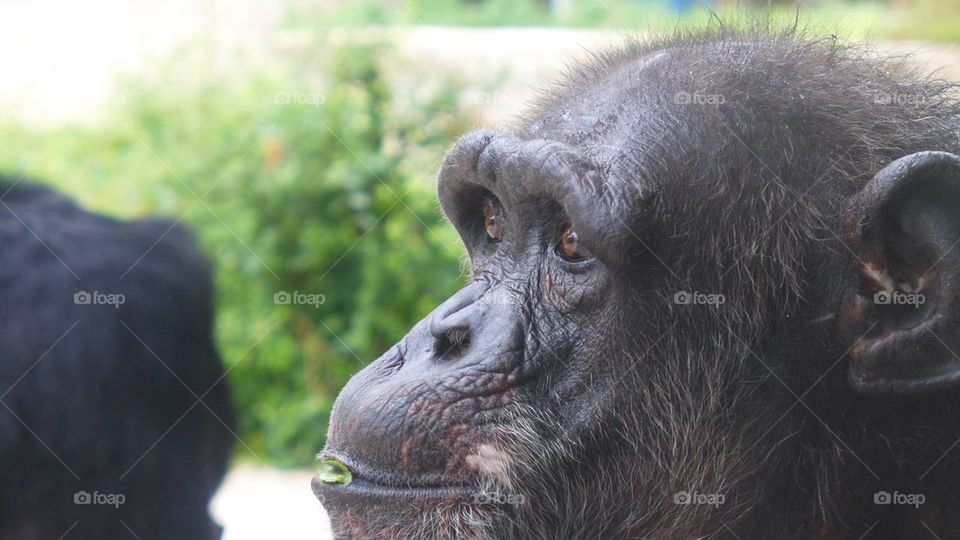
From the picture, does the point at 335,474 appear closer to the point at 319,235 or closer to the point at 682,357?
the point at 682,357

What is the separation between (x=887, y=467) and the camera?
137 inches

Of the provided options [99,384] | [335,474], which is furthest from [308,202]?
[335,474]

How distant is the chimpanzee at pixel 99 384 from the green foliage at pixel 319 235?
3463mm

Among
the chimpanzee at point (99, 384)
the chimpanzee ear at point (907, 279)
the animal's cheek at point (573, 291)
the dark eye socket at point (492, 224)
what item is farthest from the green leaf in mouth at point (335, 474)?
the chimpanzee ear at point (907, 279)

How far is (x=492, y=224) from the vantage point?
3.90 meters

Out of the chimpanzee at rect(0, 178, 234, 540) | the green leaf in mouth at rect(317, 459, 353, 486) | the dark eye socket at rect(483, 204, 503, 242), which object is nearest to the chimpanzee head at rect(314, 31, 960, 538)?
the green leaf in mouth at rect(317, 459, 353, 486)

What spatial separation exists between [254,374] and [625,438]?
591cm

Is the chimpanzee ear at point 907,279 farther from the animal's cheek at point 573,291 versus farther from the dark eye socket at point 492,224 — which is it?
the dark eye socket at point 492,224

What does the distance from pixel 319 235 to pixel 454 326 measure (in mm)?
5373

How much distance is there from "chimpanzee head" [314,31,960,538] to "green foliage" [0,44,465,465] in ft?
15.3

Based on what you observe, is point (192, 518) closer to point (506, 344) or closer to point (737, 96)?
point (506, 344)

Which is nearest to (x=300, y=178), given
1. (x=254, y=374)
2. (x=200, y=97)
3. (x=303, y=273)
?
(x=303, y=273)

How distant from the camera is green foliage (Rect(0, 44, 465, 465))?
27.9ft

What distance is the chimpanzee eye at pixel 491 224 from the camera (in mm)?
3857
